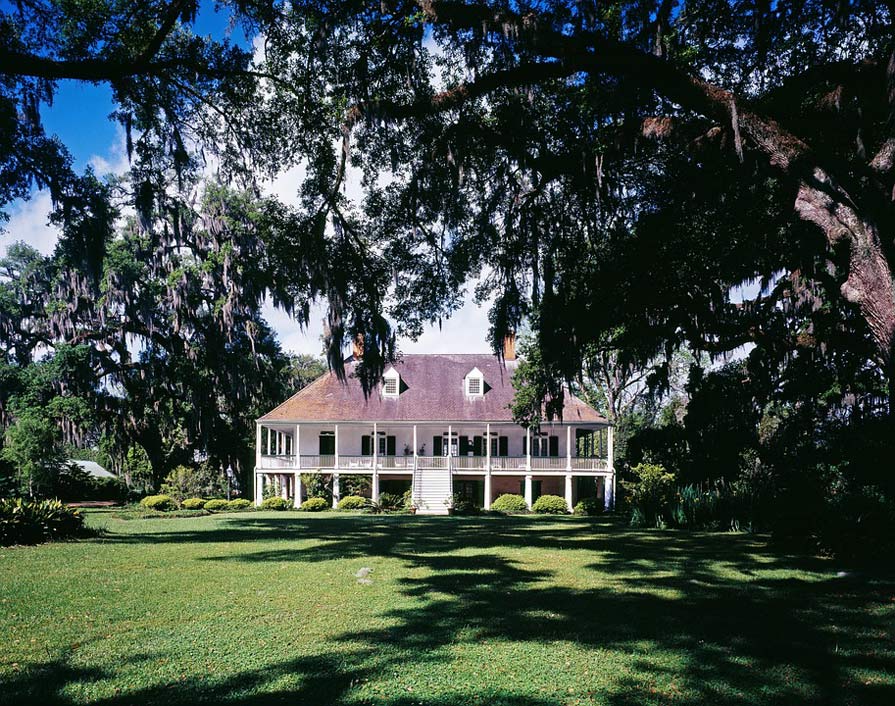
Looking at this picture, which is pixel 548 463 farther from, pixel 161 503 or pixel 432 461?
pixel 161 503

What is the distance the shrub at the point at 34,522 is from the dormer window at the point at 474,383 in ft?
73.8

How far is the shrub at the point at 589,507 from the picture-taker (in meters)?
31.6

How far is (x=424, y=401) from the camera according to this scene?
37375mm

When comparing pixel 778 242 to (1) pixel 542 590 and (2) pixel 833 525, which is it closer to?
(2) pixel 833 525

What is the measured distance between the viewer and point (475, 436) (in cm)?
3728

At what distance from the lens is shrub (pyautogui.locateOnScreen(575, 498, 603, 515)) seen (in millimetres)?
31594

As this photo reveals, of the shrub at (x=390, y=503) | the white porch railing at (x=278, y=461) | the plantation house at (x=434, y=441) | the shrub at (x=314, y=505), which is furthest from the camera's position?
the white porch railing at (x=278, y=461)

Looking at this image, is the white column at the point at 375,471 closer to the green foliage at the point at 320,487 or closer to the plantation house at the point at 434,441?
the plantation house at the point at 434,441

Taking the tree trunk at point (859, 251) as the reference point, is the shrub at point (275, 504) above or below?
below

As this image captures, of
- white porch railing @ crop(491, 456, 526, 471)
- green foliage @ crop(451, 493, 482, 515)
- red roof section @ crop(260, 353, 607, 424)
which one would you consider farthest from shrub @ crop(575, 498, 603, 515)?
green foliage @ crop(451, 493, 482, 515)

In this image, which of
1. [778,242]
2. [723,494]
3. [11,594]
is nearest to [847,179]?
[778,242]

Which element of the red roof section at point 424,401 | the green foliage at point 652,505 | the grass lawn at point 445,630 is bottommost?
the green foliage at point 652,505

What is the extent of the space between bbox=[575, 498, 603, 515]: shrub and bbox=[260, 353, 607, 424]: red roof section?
4147 millimetres

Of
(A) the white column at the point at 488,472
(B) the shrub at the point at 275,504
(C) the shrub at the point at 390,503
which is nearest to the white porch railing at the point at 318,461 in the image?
(B) the shrub at the point at 275,504
